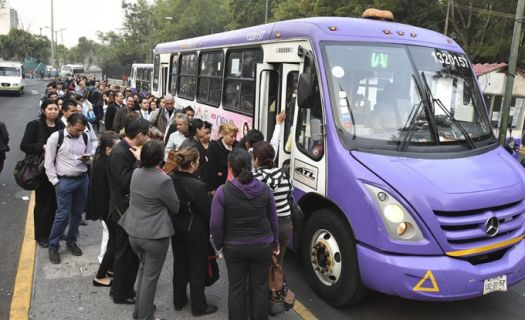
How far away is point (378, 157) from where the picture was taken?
406cm

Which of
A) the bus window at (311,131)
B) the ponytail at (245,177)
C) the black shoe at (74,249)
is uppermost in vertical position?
the bus window at (311,131)

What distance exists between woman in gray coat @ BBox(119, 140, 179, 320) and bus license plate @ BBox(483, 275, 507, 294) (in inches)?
102

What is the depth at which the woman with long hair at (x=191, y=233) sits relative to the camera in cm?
374

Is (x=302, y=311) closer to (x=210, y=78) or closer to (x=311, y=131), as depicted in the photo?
(x=311, y=131)

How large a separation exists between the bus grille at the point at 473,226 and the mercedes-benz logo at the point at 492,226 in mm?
19

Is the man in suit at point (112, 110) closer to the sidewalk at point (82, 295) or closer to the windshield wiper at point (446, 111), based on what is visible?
the sidewalk at point (82, 295)

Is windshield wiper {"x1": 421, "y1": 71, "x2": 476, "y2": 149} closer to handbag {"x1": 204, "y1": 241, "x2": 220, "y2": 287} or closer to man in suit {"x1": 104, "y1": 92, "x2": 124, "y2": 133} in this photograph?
handbag {"x1": 204, "y1": 241, "x2": 220, "y2": 287}

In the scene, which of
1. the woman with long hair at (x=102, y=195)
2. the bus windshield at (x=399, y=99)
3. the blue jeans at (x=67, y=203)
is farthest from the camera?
the blue jeans at (x=67, y=203)

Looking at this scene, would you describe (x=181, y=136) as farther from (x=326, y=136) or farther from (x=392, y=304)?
(x=392, y=304)

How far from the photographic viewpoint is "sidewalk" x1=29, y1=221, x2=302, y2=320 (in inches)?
159


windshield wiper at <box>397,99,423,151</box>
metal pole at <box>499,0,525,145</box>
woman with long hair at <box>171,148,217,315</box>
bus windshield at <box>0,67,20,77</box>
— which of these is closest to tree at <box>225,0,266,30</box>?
bus windshield at <box>0,67,20,77</box>

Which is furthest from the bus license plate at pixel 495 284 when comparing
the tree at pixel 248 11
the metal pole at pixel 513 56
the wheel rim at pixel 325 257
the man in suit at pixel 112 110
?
the tree at pixel 248 11

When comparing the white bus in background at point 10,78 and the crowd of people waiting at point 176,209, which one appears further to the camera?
the white bus in background at point 10,78

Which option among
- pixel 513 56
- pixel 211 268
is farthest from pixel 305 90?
pixel 513 56
